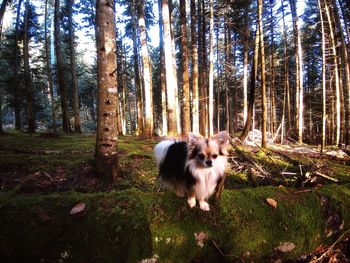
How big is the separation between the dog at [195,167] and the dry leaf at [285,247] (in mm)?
1291

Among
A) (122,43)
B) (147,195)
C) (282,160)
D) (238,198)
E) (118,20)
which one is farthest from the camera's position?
(122,43)

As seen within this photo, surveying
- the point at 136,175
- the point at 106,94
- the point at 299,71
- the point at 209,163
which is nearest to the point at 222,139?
the point at 209,163

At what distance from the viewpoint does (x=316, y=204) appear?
4.50 m

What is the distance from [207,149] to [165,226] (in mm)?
1180

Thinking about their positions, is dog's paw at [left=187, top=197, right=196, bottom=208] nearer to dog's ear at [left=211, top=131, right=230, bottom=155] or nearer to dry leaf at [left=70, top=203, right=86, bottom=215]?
dog's ear at [left=211, top=131, right=230, bottom=155]

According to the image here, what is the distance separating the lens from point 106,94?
6012 mm

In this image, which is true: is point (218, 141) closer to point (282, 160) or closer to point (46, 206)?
point (46, 206)

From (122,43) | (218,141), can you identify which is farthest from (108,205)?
(122,43)

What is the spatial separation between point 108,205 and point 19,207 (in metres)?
1.07

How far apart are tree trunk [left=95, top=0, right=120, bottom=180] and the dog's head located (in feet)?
8.73

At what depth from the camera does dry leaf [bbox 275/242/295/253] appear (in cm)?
407

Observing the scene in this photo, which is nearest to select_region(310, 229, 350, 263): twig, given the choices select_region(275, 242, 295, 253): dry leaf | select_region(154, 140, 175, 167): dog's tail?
select_region(275, 242, 295, 253): dry leaf

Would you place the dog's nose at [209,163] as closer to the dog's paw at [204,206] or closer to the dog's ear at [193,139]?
the dog's ear at [193,139]

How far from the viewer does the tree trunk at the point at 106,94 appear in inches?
237
